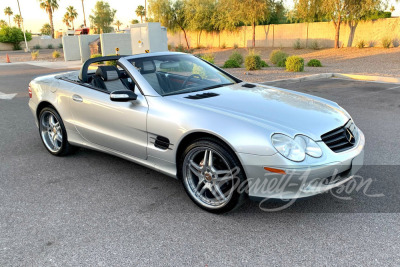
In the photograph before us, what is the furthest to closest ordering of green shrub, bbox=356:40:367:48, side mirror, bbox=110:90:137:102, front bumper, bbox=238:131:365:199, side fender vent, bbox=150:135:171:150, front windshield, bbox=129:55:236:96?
1. green shrub, bbox=356:40:367:48
2. front windshield, bbox=129:55:236:96
3. side mirror, bbox=110:90:137:102
4. side fender vent, bbox=150:135:171:150
5. front bumper, bbox=238:131:365:199

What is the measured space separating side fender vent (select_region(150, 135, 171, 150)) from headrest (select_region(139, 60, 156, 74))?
98 centimetres

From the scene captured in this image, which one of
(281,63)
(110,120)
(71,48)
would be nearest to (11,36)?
(71,48)

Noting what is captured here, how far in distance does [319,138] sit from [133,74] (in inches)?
88.7

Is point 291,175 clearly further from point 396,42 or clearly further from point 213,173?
point 396,42

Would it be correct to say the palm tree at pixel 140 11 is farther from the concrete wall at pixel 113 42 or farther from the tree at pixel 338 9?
the concrete wall at pixel 113 42

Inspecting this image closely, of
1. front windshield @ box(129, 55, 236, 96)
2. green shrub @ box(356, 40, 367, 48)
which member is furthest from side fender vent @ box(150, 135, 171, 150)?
green shrub @ box(356, 40, 367, 48)

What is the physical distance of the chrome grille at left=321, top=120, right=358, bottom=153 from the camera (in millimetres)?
3344

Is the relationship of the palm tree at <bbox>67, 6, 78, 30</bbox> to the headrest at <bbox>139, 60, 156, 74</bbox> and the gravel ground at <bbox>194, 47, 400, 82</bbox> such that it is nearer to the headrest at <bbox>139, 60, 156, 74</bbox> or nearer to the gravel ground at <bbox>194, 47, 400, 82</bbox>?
the gravel ground at <bbox>194, 47, 400, 82</bbox>

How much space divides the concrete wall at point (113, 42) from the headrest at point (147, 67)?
801 inches

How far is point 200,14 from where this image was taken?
134ft

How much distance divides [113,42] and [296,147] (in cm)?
2315

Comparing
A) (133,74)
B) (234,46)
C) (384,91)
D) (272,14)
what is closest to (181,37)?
(234,46)

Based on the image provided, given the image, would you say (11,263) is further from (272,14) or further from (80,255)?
(272,14)

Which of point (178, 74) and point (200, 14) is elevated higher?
point (200, 14)
